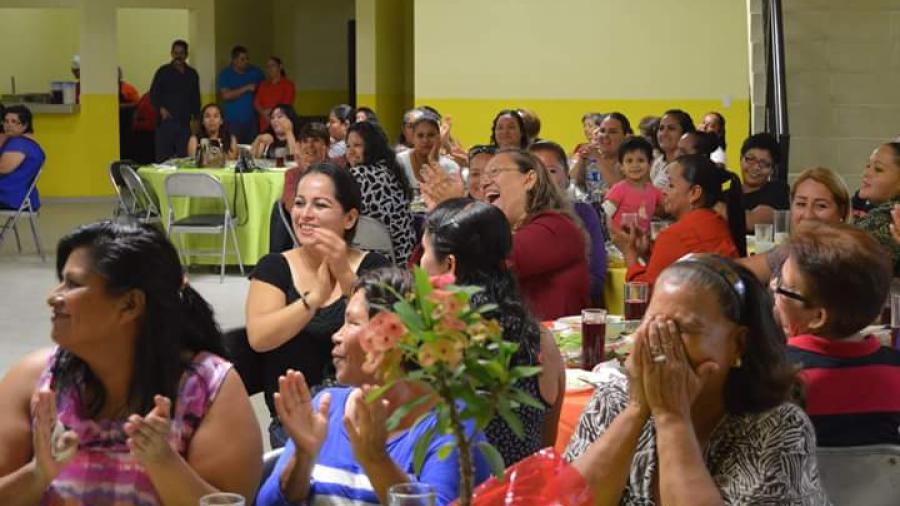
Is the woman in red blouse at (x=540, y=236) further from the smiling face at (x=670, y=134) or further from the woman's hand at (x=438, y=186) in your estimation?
the smiling face at (x=670, y=134)

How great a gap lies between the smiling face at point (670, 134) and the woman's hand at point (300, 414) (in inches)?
278

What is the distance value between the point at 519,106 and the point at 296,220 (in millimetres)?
10180

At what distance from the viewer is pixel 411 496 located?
1.97m

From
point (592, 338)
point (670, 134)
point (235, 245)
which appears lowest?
point (235, 245)

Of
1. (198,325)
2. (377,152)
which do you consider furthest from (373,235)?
(198,325)

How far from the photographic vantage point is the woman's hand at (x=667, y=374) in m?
2.36

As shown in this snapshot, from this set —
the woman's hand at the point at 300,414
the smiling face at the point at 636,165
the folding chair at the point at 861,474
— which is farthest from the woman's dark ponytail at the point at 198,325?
the smiling face at the point at 636,165

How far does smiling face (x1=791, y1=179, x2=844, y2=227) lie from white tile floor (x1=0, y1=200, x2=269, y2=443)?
237 cm

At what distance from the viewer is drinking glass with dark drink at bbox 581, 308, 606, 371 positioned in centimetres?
388

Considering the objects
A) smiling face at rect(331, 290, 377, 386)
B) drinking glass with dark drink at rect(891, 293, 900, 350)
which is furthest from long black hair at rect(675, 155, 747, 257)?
smiling face at rect(331, 290, 377, 386)

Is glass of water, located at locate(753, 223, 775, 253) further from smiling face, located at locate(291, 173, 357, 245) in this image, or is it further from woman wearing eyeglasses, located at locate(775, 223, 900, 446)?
woman wearing eyeglasses, located at locate(775, 223, 900, 446)

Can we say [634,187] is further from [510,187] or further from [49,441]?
[49,441]

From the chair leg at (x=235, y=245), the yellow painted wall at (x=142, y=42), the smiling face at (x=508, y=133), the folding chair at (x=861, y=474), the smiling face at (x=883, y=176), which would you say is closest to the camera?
the folding chair at (x=861, y=474)

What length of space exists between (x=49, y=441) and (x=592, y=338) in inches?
73.9
